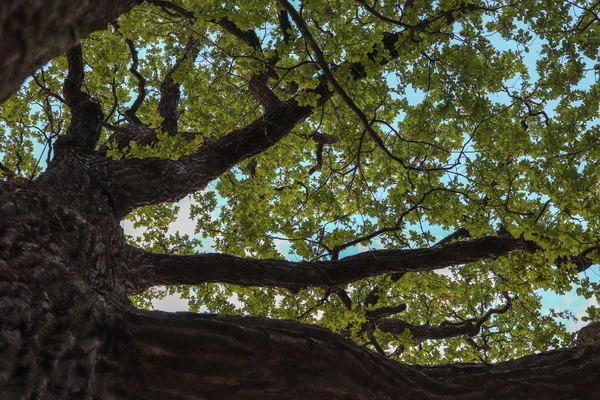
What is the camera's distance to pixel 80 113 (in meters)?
5.53

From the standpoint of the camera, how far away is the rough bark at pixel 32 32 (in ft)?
3.48

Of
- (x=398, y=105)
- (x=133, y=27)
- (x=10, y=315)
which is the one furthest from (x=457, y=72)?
(x=133, y=27)

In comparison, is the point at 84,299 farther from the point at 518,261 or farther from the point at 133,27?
the point at 133,27

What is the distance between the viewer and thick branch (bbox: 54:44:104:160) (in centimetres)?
539

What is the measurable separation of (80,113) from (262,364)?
4.56 m

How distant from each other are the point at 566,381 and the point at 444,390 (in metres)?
1.05

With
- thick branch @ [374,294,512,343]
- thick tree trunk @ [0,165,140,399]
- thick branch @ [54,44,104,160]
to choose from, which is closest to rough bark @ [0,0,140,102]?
thick tree trunk @ [0,165,140,399]

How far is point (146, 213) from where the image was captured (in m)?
8.62

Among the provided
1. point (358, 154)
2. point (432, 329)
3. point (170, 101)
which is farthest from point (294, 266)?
point (170, 101)

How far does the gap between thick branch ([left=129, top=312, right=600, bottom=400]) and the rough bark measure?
169 centimetres

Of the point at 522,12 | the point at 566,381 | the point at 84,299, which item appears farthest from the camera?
the point at 522,12

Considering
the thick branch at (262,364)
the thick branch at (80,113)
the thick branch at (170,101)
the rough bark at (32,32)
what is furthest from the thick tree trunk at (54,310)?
the thick branch at (170,101)

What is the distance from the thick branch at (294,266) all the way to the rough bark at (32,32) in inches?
144

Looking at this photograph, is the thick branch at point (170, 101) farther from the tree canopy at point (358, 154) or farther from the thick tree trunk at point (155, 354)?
the thick tree trunk at point (155, 354)
